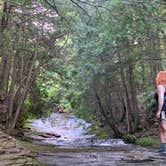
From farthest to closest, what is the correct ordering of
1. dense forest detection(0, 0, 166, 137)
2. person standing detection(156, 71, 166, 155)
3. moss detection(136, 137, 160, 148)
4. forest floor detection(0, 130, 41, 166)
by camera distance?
moss detection(136, 137, 160, 148) < dense forest detection(0, 0, 166, 137) < person standing detection(156, 71, 166, 155) < forest floor detection(0, 130, 41, 166)

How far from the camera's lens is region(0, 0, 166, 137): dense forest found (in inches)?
479

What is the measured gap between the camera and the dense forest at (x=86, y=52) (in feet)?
39.9

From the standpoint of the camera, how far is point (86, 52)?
15047mm

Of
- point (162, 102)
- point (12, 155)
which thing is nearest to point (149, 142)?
point (162, 102)

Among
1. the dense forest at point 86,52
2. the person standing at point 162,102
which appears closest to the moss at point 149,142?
the dense forest at point 86,52

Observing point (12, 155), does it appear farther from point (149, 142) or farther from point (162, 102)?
point (149, 142)

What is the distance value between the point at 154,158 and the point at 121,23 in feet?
14.9

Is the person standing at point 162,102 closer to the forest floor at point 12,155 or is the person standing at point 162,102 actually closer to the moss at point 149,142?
the forest floor at point 12,155

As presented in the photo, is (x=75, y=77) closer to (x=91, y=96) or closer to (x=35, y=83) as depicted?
(x=91, y=96)

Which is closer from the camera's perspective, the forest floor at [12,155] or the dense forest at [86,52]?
the forest floor at [12,155]

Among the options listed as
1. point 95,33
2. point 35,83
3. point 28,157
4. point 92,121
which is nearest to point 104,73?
point 95,33

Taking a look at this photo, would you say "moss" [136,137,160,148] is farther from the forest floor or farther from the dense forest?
the forest floor

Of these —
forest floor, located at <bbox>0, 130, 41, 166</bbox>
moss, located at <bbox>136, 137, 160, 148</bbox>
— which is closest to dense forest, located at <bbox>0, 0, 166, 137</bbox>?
moss, located at <bbox>136, 137, 160, 148</bbox>

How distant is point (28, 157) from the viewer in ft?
22.5
